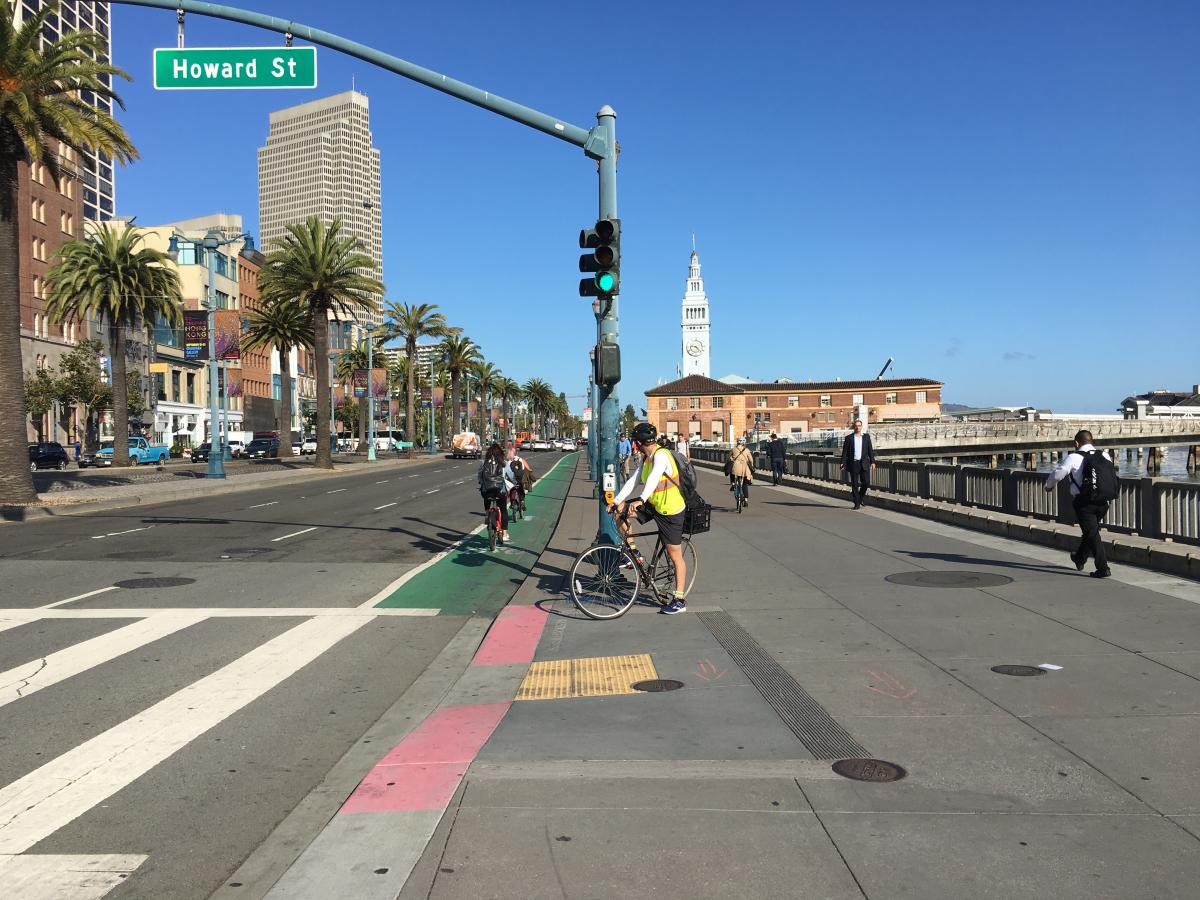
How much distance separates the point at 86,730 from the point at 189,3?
8.70m

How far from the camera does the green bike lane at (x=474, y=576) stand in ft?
38.1

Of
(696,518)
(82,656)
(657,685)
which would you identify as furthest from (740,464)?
(82,656)

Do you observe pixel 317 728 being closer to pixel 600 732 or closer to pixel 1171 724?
pixel 600 732

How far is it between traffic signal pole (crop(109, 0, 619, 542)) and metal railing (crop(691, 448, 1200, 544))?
5.55 meters

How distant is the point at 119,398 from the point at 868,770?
46054mm

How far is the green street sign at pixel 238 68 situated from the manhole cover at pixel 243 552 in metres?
6.97

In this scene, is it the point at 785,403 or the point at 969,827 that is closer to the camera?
the point at 969,827

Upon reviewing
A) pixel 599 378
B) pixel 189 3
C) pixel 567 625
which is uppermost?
pixel 189 3

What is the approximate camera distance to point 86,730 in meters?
6.36

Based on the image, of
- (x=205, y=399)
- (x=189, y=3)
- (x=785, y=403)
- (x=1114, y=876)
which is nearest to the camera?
(x=1114, y=876)

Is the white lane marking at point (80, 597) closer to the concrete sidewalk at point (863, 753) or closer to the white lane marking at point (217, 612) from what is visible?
the white lane marking at point (217, 612)

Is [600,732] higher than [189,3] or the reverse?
the reverse

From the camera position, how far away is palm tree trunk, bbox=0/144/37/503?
25.0 m

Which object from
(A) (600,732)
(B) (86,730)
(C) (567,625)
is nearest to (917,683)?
(A) (600,732)
